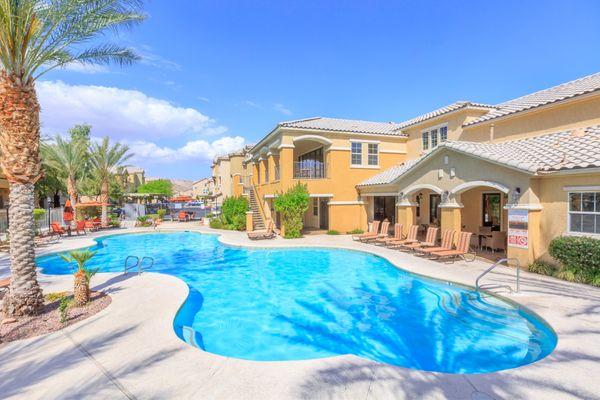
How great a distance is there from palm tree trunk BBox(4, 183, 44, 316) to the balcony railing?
674 inches

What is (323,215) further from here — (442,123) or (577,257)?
(577,257)

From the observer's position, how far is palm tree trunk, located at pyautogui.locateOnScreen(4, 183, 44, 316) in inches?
291

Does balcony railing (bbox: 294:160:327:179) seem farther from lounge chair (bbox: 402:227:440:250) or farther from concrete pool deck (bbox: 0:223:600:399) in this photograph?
concrete pool deck (bbox: 0:223:600:399)

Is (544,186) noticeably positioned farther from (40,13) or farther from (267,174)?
(267,174)

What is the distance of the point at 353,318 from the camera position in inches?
348

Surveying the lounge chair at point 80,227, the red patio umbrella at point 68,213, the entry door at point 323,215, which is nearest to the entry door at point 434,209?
the entry door at point 323,215

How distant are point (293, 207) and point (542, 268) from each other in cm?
1383

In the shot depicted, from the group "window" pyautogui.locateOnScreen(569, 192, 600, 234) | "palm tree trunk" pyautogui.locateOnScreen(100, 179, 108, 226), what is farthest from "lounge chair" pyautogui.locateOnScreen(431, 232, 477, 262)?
"palm tree trunk" pyautogui.locateOnScreen(100, 179, 108, 226)

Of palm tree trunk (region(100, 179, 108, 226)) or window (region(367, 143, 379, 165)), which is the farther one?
palm tree trunk (region(100, 179, 108, 226))

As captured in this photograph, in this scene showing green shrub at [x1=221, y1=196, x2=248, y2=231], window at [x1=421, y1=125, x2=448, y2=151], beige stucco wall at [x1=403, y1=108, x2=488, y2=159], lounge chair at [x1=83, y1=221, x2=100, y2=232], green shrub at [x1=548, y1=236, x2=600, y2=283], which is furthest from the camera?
green shrub at [x1=221, y1=196, x2=248, y2=231]

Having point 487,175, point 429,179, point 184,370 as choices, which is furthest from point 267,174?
point 184,370

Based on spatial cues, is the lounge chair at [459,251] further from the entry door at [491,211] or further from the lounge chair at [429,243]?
the entry door at [491,211]

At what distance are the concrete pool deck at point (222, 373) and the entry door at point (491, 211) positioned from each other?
1171 centimetres

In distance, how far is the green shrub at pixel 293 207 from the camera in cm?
2097
